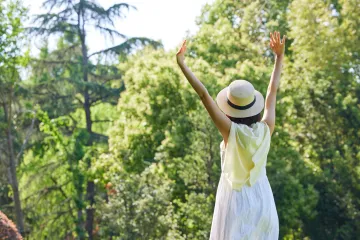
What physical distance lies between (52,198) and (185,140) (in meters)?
11.4

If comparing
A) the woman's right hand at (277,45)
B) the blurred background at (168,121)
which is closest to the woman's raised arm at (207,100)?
the woman's right hand at (277,45)

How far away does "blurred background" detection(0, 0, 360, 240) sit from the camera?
61.9ft

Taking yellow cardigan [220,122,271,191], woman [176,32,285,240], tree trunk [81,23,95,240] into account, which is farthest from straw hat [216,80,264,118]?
tree trunk [81,23,95,240]

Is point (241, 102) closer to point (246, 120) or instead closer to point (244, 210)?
point (246, 120)

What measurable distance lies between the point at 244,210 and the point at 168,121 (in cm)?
1880

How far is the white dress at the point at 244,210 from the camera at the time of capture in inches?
183

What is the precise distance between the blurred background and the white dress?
12985 millimetres

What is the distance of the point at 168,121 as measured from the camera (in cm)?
2342

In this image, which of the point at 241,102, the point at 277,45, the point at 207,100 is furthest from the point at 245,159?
the point at 277,45

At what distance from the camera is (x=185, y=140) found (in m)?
20.9

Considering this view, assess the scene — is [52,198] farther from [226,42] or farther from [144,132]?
[226,42]

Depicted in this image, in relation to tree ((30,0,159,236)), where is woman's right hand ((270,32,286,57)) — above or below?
below

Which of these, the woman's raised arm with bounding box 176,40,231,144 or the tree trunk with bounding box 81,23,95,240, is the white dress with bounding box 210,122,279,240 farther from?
the tree trunk with bounding box 81,23,95,240

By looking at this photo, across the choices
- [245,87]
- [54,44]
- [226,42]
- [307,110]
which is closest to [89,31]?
[54,44]
